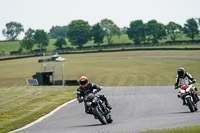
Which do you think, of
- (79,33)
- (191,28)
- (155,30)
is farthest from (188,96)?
(79,33)

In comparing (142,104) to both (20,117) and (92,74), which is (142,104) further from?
(92,74)

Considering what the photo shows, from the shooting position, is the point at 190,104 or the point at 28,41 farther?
the point at 28,41

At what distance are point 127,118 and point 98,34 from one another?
155 m

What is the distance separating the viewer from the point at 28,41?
537 feet

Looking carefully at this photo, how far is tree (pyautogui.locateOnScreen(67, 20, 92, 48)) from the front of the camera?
16875 cm

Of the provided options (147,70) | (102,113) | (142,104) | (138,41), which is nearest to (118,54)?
(147,70)

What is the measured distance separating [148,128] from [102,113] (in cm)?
218

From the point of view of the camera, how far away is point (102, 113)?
532 inches

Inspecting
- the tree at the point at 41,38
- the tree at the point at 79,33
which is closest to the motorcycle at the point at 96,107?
the tree at the point at 79,33

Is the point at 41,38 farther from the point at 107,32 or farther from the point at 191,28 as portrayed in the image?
the point at 191,28

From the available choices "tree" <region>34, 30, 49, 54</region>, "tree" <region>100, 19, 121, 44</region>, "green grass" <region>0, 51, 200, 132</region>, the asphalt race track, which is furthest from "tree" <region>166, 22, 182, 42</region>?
the asphalt race track

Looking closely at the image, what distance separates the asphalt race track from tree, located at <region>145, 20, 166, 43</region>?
476 feet

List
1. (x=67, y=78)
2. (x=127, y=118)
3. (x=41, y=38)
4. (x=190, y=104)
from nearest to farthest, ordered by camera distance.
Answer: (x=127, y=118) → (x=190, y=104) → (x=67, y=78) → (x=41, y=38)

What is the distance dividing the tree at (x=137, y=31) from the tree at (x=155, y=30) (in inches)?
93.4
